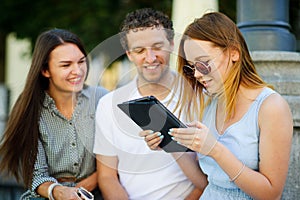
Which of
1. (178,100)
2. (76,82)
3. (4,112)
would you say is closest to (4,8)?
(4,112)

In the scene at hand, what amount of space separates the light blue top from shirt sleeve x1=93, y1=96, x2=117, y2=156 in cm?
60

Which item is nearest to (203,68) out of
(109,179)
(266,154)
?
(266,154)

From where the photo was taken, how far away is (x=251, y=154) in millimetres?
2336

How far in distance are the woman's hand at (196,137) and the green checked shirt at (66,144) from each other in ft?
2.86

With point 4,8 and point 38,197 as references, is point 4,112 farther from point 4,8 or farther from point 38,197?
point 38,197

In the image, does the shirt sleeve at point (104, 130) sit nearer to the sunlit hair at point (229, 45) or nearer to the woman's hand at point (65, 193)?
the woman's hand at point (65, 193)

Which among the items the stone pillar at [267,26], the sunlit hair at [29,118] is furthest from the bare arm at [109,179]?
the stone pillar at [267,26]

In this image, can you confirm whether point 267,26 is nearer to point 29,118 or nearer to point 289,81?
point 289,81

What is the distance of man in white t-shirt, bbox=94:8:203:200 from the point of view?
2674 mm

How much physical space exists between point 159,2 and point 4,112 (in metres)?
3.43

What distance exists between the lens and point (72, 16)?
894 cm

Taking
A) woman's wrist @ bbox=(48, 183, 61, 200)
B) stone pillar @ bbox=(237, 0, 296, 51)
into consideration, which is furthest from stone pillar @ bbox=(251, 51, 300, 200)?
woman's wrist @ bbox=(48, 183, 61, 200)

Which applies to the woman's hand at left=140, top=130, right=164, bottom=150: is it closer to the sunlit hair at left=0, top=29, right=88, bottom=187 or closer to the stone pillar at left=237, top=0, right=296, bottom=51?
the sunlit hair at left=0, top=29, right=88, bottom=187

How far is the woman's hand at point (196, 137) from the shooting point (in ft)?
7.23
